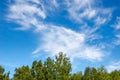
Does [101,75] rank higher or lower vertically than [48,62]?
lower

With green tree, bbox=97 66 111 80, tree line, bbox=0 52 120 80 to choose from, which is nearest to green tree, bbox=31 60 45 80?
tree line, bbox=0 52 120 80

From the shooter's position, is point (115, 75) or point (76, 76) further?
point (115, 75)

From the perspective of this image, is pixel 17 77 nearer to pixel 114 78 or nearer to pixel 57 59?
pixel 57 59

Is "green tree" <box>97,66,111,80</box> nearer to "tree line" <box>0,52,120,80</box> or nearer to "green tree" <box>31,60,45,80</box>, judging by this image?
"tree line" <box>0,52,120,80</box>

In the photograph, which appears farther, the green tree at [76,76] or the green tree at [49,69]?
the green tree at [76,76]

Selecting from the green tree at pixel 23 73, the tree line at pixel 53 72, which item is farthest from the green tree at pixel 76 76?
the green tree at pixel 23 73

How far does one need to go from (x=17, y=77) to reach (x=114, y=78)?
57.6ft

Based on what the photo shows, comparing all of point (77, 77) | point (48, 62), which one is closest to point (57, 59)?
point (48, 62)

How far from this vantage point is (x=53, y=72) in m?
47.1

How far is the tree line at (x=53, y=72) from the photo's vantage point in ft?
152

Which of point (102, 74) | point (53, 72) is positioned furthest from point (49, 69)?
point (102, 74)

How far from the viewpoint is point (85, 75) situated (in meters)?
48.9

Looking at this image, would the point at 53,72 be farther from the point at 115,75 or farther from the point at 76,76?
the point at 115,75

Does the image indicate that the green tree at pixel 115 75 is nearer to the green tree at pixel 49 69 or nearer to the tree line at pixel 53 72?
the tree line at pixel 53 72
